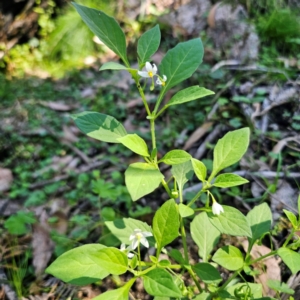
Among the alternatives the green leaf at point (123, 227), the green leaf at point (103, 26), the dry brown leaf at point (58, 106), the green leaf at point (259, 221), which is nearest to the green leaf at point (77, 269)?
the green leaf at point (123, 227)

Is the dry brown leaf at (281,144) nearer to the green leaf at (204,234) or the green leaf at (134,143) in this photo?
the green leaf at (204,234)

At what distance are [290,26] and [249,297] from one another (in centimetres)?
268

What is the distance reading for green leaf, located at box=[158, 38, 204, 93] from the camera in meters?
0.95

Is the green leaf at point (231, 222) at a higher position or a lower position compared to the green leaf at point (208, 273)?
higher

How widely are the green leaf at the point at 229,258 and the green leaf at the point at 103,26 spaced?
66cm

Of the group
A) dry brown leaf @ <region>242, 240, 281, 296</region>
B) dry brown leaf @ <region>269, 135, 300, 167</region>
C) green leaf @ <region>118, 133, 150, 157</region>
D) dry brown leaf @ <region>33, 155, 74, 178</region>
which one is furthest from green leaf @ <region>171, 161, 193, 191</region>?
dry brown leaf @ <region>33, 155, 74, 178</region>

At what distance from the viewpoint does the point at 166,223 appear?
0.87 m

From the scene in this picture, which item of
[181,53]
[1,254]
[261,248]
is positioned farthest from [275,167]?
[1,254]

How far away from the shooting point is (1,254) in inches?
61.5

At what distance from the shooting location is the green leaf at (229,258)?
3.21 feet

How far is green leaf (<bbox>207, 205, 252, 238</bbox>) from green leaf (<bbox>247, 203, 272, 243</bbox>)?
0.25 metres

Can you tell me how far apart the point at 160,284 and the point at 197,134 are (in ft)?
4.87

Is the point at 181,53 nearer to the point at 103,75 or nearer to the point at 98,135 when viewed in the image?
the point at 98,135

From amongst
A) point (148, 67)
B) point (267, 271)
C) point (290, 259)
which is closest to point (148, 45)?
point (148, 67)
